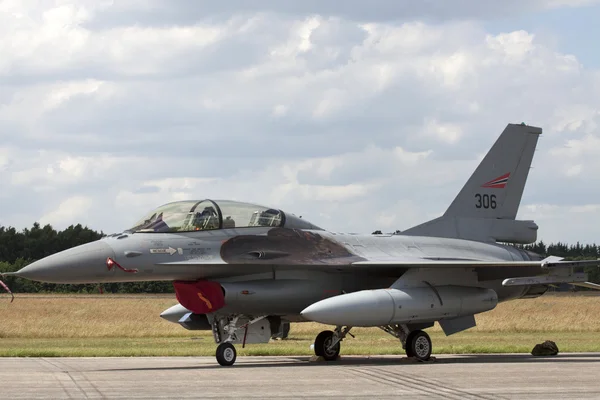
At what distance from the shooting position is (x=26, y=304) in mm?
45000

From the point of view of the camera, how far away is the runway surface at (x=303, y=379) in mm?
12312

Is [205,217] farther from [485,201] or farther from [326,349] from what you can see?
[485,201]

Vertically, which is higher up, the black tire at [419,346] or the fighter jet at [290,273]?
the fighter jet at [290,273]

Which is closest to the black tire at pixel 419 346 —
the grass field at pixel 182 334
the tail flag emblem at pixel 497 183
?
the grass field at pixel 182 334

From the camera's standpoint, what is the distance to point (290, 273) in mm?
18938

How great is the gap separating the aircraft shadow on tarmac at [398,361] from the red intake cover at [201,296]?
105cm

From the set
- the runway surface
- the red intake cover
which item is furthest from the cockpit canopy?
the runway surface

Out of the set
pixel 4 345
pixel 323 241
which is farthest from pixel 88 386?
pixel 4 345

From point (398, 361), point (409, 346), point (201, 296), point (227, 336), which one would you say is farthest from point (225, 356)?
point (409, 346)

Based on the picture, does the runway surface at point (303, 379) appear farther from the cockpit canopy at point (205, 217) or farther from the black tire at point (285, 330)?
the cockpit canopy at point (205, 217)

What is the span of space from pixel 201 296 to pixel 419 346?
445 centimetres

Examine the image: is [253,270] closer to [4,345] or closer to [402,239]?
[402,239]

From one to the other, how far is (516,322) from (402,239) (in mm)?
16788

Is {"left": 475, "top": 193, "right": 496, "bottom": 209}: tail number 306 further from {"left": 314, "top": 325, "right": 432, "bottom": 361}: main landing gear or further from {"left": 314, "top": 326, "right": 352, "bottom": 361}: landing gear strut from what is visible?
{"left": 314, "top": 326, "right": 352, "bottom": 361}: landing gear strut
